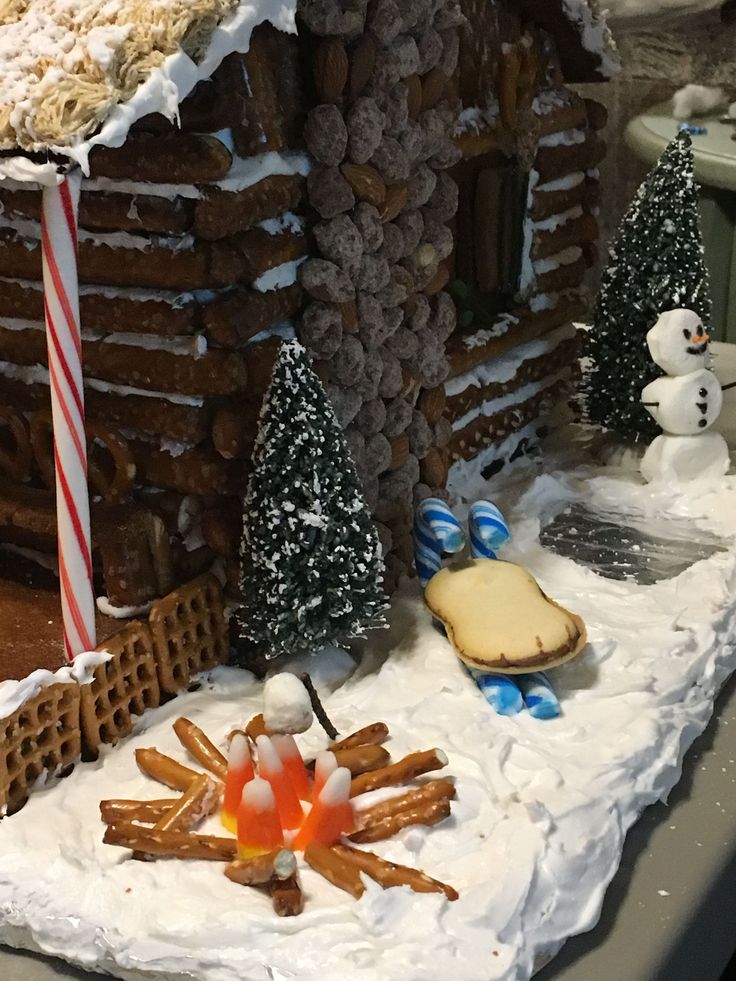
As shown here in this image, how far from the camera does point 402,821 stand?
6.57 ft

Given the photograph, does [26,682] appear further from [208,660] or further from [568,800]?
[568,800]

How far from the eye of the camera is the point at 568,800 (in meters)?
2.04

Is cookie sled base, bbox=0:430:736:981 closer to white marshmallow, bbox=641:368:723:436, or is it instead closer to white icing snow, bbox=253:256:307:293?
white marshmallow, bbox=641:368:723:436

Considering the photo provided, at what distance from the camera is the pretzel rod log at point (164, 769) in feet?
6.95

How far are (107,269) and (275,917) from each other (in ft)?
4.15

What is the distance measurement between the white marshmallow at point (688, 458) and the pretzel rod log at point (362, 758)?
1.55 metres

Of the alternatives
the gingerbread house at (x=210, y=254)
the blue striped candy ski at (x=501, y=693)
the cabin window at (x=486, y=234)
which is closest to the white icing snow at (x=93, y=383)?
the gingerbread house at (x=210, y=254)

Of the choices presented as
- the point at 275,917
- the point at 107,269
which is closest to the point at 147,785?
the point at 275,917

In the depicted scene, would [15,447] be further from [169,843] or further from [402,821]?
[402,821]

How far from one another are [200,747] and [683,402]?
1781 millimetres

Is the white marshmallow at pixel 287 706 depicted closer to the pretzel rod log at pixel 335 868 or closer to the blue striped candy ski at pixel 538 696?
the pretzel rod log at pixel 335 868

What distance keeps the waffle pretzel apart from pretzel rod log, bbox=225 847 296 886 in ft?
3.51

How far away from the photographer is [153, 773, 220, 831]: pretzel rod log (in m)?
2.01

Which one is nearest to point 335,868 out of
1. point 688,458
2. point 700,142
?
point 688,458
